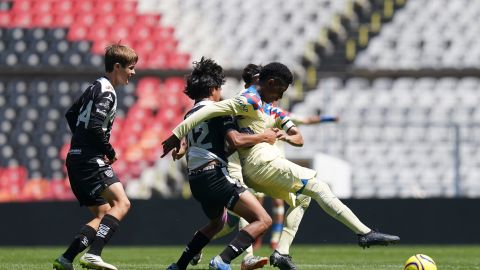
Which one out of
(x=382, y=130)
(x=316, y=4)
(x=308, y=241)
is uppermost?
(x=316, y=4)

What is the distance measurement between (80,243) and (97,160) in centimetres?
69

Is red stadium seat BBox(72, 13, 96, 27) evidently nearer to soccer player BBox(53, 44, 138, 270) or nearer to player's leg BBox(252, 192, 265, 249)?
player's leg BBox(252, 192, 265, 249)

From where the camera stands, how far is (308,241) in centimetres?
1619

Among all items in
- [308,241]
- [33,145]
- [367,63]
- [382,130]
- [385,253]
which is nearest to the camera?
[385,253]

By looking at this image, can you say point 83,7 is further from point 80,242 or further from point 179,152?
point 80,242

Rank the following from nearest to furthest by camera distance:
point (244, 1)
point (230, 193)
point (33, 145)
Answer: point (230, 193)
point (33, 145)
point (244, 1)

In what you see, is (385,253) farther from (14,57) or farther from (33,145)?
(14,57)

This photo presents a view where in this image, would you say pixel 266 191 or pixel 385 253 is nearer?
pixel 266 191

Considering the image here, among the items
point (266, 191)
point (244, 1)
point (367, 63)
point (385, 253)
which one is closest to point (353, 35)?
point (367, 63)

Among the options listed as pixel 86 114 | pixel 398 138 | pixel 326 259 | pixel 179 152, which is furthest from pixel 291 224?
pixel 398 138

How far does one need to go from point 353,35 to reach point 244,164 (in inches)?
573

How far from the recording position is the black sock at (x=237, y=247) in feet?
25.4

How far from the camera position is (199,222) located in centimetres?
1614

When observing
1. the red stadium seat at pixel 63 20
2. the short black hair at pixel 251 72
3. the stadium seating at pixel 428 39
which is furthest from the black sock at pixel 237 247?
the red stadium seat at pixel 63 20
